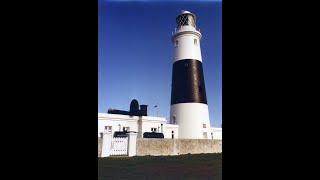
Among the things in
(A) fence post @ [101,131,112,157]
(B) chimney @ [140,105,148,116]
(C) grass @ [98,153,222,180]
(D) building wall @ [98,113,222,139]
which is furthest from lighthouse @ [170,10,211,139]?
(C) grass @ [98,153,222,180]

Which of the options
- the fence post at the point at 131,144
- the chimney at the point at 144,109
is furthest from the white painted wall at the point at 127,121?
the fence post at the point at 131,144

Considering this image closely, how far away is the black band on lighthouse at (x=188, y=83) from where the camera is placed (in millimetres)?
19688

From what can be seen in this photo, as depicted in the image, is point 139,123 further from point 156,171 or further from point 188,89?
point 156,171

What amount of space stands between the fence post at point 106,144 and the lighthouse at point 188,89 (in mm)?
8813

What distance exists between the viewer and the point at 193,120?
63.4 feet

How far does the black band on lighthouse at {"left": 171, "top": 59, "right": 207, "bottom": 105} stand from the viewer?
19688mm

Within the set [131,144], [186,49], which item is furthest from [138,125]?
[131,144]

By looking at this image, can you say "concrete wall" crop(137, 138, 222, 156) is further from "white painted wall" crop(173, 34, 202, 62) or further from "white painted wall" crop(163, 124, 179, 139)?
"white painted wall" crop(173, 34, 202, 62)

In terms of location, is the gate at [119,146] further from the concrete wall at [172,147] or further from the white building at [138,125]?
the white building at [138,125]
